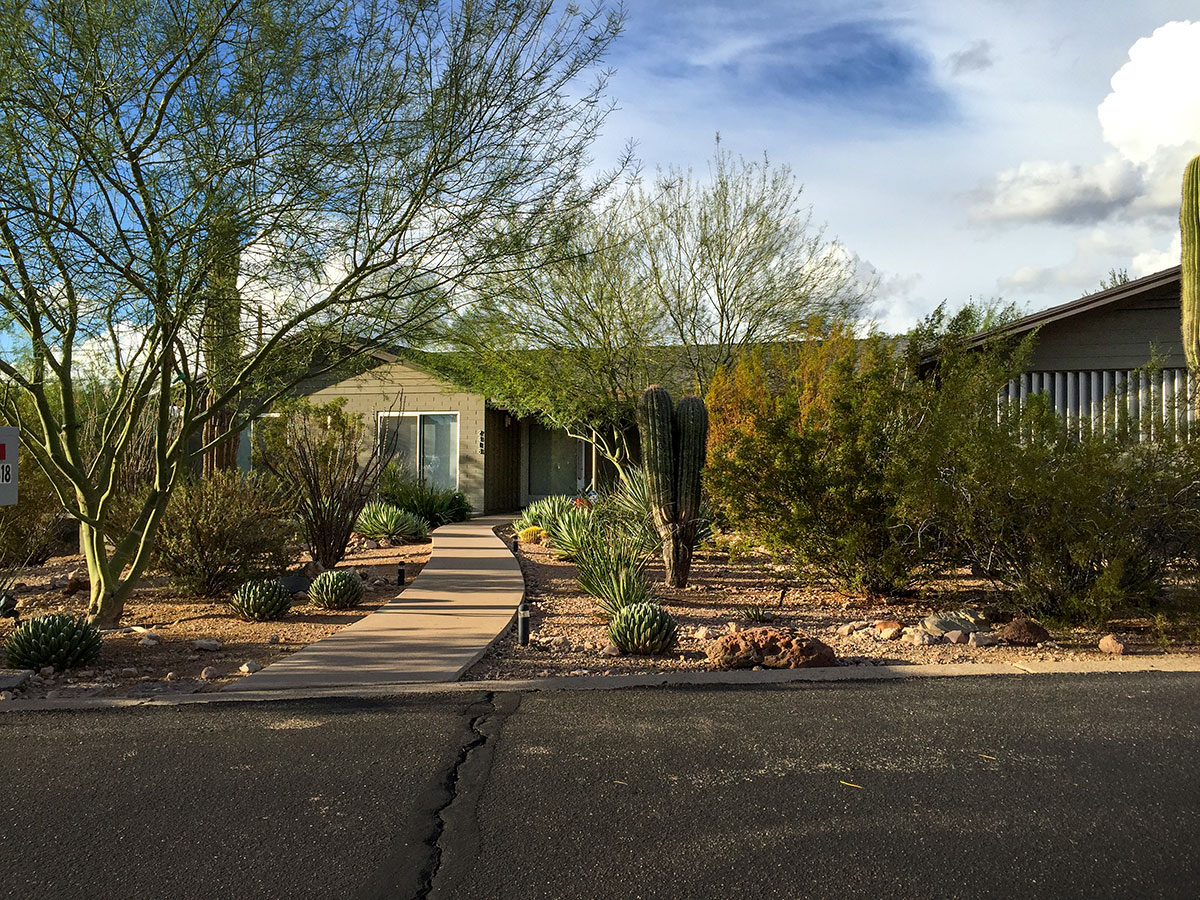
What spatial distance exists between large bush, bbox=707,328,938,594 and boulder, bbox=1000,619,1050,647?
3.94 ft

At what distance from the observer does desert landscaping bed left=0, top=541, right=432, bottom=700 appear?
7027 millimetres

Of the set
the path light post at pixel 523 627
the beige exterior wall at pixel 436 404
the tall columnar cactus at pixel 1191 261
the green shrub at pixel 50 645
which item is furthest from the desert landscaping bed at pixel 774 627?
the beige exterior wall at pixel 436 404

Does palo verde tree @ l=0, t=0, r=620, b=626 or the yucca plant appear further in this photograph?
the yucca plant

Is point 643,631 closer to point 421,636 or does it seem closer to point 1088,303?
point 421,636

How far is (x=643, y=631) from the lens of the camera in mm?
7949

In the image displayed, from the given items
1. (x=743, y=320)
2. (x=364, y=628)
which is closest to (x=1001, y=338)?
(x=743, y=320)

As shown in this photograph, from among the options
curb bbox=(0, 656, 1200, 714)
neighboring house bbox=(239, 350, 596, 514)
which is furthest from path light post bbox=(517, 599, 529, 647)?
neighboring house bbox=(239, 350, 596, 514)

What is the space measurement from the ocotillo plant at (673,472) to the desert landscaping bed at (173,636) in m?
3.18

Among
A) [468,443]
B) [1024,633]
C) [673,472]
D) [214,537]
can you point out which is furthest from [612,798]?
[468,443]

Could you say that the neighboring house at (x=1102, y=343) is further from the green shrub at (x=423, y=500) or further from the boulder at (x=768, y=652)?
the green shrub at (x=423, y=500)

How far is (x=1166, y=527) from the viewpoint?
26.8ft

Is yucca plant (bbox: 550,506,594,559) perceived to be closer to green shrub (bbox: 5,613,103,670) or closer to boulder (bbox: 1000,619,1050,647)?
boulder (bbox: 1000,619,1050,647)

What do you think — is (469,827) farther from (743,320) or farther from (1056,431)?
(743,320)

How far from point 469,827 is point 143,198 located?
19.3 feet
